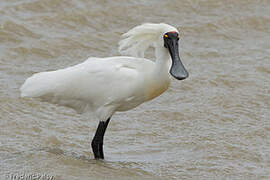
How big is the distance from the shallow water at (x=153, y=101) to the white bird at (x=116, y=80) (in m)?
0.69

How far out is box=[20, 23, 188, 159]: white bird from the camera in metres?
8.34

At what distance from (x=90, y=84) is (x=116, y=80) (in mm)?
352

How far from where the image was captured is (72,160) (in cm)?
818

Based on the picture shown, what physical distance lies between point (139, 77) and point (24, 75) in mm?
3858

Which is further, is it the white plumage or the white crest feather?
the white crest feather

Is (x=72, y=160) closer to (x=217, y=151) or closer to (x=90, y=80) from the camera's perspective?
(x=90, y=80)

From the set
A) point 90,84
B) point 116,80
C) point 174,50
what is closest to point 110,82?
point 116,80

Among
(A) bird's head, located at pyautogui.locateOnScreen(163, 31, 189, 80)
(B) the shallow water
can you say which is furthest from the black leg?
(A) bird's head, located at pyautogui.locateOnScreen(163, 31, 189, 80)

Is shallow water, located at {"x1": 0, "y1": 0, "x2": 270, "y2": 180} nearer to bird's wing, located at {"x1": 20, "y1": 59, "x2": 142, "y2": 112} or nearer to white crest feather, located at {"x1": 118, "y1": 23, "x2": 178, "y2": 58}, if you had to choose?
bird's wing, located at {"x1": 20, "y1": 59, "x2": 142, "y2": 112}

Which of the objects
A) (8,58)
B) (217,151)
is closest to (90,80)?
(217,151)

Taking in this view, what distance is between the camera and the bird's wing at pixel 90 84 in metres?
8.36

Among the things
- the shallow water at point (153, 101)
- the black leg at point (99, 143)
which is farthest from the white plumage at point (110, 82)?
the shallow water at point (153, 101)

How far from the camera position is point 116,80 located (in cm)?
839

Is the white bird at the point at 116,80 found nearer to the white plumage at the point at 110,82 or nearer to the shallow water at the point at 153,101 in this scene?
the white plumage at the point at 110,82
